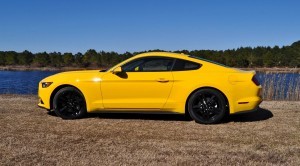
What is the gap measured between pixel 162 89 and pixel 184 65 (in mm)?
654

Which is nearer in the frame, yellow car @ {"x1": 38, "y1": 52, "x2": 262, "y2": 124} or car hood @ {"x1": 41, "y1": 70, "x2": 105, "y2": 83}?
yellow car @ {"x1": 38, "y1": 52, "x2": 262, "y2": 124}

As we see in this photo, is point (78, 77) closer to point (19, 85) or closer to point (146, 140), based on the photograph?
point (146, 140)

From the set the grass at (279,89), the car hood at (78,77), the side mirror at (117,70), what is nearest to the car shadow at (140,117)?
the car hood at (78,77)

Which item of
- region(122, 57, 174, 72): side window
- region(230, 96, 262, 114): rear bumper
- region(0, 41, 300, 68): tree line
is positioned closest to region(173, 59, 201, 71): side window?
region(122, 57, 174, 72): side window

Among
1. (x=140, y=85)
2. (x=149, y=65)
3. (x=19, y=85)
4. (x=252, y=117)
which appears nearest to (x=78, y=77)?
(x=140, y=85)

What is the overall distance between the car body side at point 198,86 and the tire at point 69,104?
14 cm

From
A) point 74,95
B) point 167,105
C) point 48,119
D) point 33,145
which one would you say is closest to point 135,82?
point 167,105

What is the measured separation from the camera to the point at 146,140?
17.7ft

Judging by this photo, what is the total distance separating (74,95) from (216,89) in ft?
9.51

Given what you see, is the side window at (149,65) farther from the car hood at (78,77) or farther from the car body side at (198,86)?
the car hood at (78,77)

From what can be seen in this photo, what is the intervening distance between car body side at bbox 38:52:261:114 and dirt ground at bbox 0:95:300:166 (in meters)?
0.35

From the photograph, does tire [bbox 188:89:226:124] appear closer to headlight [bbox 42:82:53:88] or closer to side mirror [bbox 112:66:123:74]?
side mirror [bbox 112:66:123:74]

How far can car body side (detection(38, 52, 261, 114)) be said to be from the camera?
663 centimetres

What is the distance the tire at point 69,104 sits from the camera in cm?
721
